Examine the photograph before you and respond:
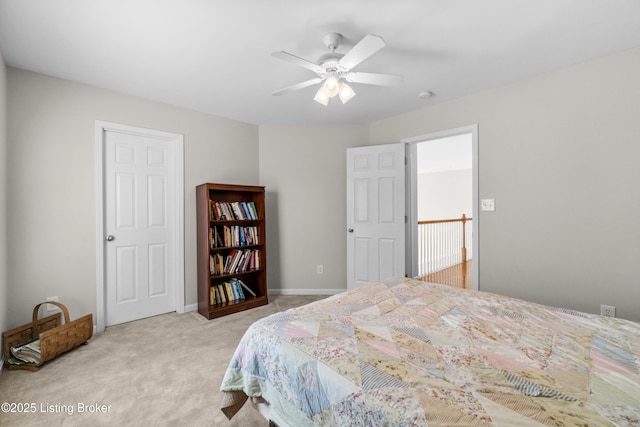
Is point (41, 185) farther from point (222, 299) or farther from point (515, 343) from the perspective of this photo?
point (515, 343)

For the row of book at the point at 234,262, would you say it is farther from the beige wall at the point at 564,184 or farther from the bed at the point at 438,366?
the beige wall at the point at 564,184

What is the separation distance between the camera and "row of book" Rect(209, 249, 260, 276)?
3285mm

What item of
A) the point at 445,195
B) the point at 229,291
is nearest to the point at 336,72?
the point at 229,291

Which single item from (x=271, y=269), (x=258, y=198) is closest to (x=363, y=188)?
(x=258, y=198)

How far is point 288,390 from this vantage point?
3.80ft

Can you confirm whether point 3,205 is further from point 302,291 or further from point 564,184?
point 564,184

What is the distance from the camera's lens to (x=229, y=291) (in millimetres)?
3395

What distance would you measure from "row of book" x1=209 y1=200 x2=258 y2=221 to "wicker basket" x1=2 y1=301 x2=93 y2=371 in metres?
1.42

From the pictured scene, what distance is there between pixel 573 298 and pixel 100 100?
4.53 meters

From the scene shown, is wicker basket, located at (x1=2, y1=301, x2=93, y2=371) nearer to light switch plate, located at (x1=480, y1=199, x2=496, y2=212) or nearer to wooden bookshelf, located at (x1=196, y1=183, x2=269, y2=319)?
wooden bookshelf, located at (x1=196, y1=183, x2=269, y2=319)

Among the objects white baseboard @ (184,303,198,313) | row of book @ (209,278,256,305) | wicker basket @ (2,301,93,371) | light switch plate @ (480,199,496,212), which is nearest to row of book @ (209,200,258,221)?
row of book @ (209,278,256,305)

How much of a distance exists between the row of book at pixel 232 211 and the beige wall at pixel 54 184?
106 centimetres

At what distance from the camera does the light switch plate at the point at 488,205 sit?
9.40ft

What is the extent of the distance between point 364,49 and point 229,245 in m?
2.49
